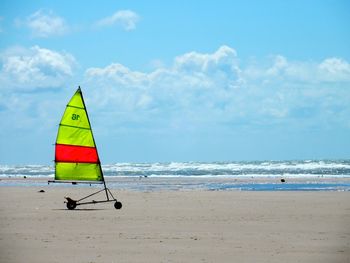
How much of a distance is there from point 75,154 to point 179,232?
31.3 ft

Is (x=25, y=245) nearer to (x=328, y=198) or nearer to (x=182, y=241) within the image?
(x=182, y=241)

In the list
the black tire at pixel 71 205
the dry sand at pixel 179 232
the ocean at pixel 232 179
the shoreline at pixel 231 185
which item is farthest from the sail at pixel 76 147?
the ocean at pixel 232 179

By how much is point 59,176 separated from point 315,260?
46.0 ft

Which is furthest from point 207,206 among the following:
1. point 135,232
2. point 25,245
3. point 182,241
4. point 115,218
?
point 25,245

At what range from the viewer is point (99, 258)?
1125 cm

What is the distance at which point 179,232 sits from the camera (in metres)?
14.9

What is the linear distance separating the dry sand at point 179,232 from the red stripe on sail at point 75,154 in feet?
6.08

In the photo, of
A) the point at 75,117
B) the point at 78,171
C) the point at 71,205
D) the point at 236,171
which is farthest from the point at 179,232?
the point at 236,171

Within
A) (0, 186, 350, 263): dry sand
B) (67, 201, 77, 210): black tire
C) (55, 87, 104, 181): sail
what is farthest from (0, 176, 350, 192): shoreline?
(67, 201, 77, 210): black tire

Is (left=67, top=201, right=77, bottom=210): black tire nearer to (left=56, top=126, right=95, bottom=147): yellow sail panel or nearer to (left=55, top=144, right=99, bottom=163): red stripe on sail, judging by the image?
(left=55, top=144, right=99, bottom=163): red stripe on sail

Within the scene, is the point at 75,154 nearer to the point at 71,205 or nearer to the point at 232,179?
the point at 71,205

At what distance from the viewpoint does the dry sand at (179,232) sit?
11555 mm

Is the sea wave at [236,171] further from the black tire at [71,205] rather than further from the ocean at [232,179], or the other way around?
the black tire at [71,205]

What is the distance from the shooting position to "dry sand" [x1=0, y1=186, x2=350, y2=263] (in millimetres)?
11555
